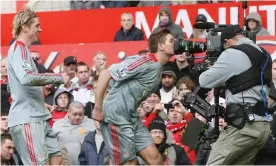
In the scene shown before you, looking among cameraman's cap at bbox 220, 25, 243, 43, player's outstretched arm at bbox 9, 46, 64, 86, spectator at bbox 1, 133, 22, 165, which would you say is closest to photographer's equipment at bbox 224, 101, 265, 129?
cameraman's cap at bbox 220, 25, 243, 43

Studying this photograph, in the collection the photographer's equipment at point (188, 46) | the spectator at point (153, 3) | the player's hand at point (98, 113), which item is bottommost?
the player's hand at point (98, 113)

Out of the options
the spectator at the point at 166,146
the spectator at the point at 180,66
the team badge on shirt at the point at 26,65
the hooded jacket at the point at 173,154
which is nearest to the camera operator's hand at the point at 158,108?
the spectator at the point at 166,146

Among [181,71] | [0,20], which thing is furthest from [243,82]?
[0,20]

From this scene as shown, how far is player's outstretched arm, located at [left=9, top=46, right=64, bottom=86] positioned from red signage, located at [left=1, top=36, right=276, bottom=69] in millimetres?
5596

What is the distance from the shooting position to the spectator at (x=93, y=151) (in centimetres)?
1409

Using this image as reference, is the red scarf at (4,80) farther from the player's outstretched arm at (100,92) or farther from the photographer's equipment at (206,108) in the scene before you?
the photographer's equipment at (206,108)

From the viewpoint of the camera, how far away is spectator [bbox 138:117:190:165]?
529 inches

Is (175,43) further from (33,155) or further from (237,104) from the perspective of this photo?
(33,155)

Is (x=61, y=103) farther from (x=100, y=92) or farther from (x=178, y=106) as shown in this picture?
(x=100, y=92)

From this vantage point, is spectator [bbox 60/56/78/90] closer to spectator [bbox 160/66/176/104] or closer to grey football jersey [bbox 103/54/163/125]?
spectator [bbox 160/66/176/104]

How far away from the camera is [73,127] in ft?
48.3

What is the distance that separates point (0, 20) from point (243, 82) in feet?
29.9

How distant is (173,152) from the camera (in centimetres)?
1351

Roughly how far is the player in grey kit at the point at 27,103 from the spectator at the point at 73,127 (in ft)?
9.88
